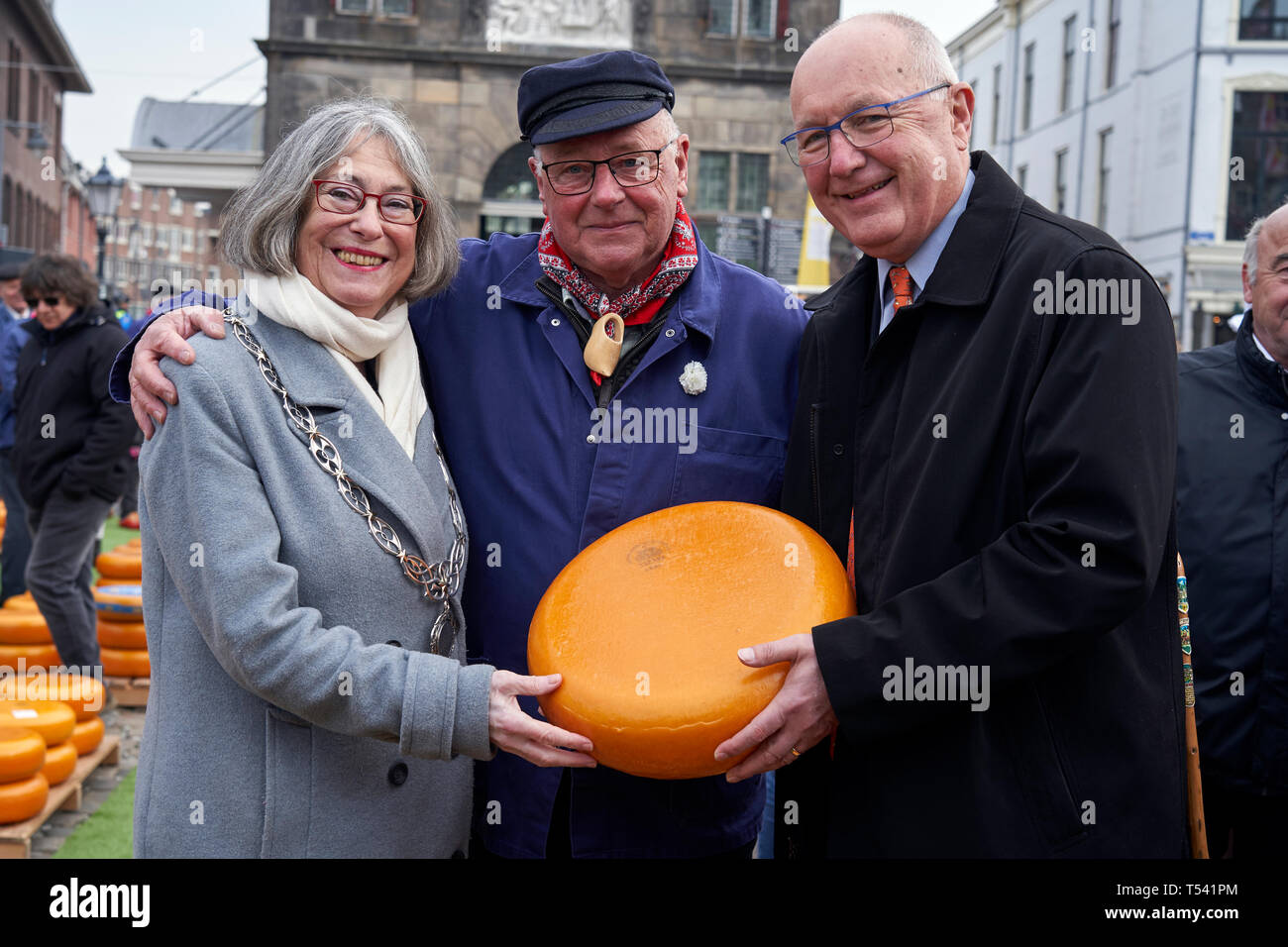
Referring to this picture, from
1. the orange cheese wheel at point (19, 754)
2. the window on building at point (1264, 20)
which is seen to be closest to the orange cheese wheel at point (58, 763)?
the orange cheese wheel at point (19, 754)

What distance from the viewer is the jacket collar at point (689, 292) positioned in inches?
98.3

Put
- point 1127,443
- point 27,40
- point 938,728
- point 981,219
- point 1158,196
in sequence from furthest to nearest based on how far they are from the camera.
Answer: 1. point 27,40
2. point 1158,196
3. point 981,219
4. point 938,728
5. point 1127,443

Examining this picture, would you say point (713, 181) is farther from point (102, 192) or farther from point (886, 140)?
point (886, 140)

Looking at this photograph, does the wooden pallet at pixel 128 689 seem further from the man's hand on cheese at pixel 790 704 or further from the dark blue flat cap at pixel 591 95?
the man's hand on cheese at pixel 790 704

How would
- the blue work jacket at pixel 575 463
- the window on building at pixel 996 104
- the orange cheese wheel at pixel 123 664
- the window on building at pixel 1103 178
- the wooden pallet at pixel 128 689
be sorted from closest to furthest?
the blue work jacket at pixel 575 463 → the wooden pallet at pixel 128 689 → the orange cheese wheel at pixel 123 664 → the window on building at pixel 1103 178 → the window on building at pixel 996 104

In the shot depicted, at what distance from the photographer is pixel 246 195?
7.09 ft

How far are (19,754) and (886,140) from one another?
403cm

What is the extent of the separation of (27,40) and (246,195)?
38.7m

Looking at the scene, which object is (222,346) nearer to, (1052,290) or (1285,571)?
(1052,290)

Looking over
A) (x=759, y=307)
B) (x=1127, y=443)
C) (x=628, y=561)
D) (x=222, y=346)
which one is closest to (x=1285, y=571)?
(x=1127, y=443)

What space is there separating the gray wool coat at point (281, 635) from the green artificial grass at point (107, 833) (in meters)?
2.50

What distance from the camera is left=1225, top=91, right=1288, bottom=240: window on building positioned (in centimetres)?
2158

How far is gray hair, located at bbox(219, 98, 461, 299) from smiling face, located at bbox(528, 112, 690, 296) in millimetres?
318
